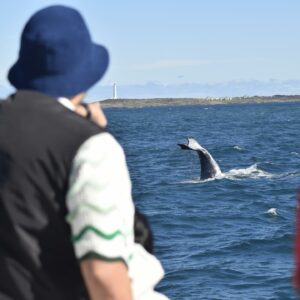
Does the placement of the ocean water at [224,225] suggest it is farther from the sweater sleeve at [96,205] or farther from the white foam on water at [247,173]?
the sweater sleeve at [96,205]

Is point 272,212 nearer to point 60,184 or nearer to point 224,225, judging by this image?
point 224,225

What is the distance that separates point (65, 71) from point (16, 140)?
277mm

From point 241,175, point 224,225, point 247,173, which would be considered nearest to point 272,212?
point 224,225

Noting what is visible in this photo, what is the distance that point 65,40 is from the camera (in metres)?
2.81

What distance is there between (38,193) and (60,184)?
7cm

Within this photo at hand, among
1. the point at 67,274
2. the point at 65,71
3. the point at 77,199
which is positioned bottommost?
the point at 67,274

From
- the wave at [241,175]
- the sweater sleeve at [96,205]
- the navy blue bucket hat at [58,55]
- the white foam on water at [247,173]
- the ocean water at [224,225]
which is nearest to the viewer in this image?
the sweater sleeve at [96,205]

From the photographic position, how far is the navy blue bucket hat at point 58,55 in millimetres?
2811

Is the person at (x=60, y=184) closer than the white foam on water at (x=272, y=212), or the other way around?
the person at (x=60, y=184)

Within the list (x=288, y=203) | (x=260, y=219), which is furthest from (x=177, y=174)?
Result: (x=260, y=219)

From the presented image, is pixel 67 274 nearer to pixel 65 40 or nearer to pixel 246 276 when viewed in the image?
pixel 65 40

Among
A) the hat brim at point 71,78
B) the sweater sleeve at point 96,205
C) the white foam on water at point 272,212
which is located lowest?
the white foam on water at point 272,212

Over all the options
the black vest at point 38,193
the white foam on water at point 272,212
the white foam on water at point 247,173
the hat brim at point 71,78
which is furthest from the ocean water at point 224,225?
the black vest at point 38,193

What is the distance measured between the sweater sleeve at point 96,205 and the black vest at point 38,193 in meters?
0.05
